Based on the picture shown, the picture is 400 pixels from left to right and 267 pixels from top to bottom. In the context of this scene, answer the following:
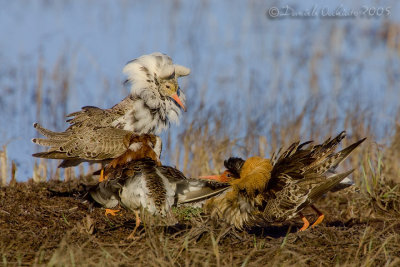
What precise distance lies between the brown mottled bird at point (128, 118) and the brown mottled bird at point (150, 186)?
1707 millimetres

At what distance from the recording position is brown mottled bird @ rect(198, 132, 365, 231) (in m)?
6.28

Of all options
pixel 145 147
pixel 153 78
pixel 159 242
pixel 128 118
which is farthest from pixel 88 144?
pixel 159 242

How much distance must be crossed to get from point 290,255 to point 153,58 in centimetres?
364

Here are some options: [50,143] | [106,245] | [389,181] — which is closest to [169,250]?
[106,245]

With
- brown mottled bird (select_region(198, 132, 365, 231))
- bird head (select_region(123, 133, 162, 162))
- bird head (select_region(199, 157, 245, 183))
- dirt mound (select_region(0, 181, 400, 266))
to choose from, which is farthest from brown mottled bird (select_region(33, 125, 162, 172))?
brown mottled bird (select_region(198, 132, 365, 231))

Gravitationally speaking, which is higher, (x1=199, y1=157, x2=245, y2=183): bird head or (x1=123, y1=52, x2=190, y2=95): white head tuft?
(x1=123, y1=52, x2=190, y2=95): white head tuft

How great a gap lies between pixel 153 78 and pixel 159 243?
127 inches

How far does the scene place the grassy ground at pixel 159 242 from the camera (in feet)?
15.0

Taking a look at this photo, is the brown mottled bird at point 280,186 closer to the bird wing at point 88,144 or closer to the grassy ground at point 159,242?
the grassy ground at point 159,242

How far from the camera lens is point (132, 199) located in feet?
18.0

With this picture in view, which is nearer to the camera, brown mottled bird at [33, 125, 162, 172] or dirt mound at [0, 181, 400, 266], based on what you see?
dirt mound at [0, 181, 400, 266]

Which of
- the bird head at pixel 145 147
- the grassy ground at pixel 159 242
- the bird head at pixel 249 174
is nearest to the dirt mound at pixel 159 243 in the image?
the grassy ground at pixel 159 242

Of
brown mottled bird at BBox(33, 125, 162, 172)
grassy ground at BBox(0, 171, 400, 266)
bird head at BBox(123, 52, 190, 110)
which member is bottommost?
grassy ground at BBox(0, 171, 400, 266)

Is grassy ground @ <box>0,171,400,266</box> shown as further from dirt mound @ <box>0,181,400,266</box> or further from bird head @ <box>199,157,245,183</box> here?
bird head @ <box>199,157,245,183</box>
